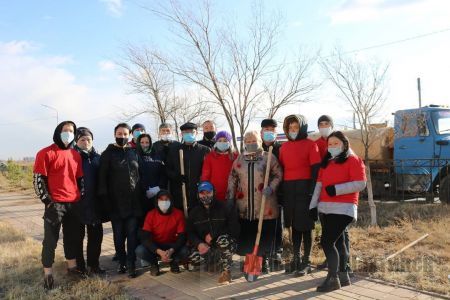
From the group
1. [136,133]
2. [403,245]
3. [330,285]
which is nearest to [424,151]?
[403,245]

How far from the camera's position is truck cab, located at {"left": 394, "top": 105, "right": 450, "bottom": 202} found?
9.76m

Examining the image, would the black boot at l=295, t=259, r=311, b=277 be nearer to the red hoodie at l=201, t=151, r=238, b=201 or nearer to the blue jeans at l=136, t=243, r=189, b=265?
the red hoodie at l=201, t=151, r=238, b=201

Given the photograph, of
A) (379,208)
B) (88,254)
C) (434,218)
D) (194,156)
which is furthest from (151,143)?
(379,208)

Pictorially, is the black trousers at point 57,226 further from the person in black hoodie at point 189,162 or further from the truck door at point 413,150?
the truck door at point 413,150

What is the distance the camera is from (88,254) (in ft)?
18.1

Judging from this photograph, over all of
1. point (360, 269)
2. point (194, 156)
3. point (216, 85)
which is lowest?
point (360, 269)

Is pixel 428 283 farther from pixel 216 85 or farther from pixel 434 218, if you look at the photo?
pixel 216 85

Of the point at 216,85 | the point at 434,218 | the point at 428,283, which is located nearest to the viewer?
the point at 428,283

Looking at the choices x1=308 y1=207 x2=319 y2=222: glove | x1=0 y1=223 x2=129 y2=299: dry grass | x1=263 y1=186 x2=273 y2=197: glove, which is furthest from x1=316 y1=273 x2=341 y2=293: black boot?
x1=0 y1=223 x2=129 y2=299: dry grass

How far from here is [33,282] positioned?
514 centimetres

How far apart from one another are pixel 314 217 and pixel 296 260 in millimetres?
694

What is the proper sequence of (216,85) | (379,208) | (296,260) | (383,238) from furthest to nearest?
(216,85) → (379,208) → (383,238) → (296,260)

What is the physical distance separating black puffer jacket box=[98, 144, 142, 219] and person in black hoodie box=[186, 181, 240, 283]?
0.78 metres

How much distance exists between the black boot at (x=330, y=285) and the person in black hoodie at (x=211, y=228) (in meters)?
1.11
